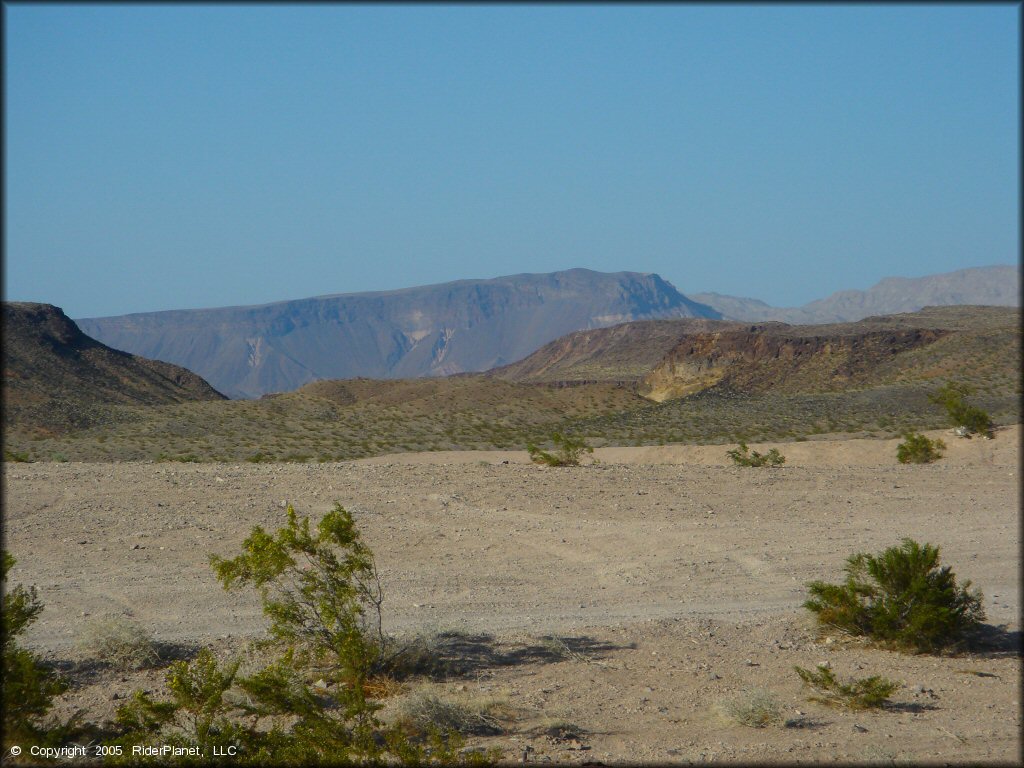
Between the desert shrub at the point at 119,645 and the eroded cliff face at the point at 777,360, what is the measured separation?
5296 cm

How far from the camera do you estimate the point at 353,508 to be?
54.9 feet

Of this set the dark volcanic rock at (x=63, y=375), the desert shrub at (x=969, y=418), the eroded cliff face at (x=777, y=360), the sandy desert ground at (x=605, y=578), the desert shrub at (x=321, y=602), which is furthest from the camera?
the eroded cliff face at (x=777, y=360)

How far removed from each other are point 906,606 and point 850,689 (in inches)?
72.7

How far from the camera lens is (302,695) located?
772 cm

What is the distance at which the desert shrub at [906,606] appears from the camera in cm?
962

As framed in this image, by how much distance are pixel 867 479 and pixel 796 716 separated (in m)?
13.2

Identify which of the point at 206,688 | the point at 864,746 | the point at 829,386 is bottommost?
the point at 864,746

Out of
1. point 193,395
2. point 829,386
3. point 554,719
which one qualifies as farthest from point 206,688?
point 193,395

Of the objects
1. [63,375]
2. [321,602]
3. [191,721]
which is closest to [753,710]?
[321,602]

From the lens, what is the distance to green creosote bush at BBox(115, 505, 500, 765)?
680 centimetres

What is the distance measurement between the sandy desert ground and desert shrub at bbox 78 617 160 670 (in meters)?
0.17

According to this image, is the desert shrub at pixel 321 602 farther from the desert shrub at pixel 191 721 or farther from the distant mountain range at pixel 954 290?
the distant mountain range at pixel 954 290

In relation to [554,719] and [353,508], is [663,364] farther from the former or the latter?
[554,719]

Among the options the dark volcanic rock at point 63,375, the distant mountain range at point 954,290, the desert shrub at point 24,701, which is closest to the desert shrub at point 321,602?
the desert shrub at point 24,701
